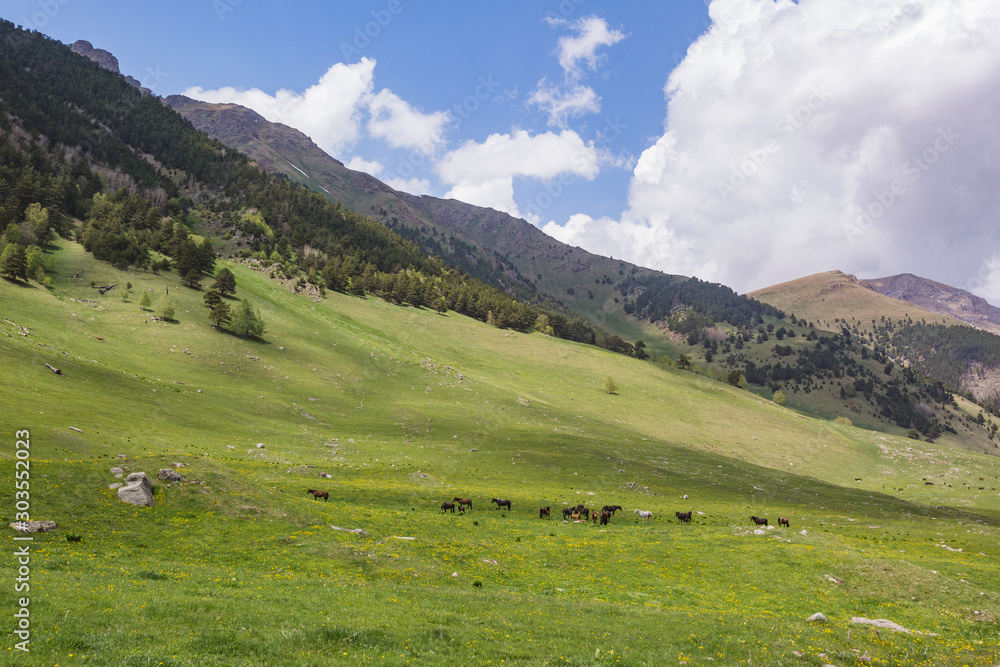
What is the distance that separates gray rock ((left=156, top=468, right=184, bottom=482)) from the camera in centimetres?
2861

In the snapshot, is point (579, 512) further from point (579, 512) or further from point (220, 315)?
point (220, 315)

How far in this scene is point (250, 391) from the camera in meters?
70.1

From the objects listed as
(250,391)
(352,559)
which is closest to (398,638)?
(352,559)

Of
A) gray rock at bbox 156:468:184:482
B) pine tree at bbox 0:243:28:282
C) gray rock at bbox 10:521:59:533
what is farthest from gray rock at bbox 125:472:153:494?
pine tree at bbox 0:243:28:282

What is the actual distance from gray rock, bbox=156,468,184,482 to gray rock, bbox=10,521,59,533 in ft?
22.9

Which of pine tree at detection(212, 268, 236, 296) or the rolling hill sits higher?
pine tree at detection(212, 268, 236, 296)

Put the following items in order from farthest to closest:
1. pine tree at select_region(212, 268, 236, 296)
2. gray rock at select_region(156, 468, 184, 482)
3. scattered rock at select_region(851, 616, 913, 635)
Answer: pine tree at select_region(212, 268, 236, 296)
gray rock at select_region(156, 468, 184, 482)
scattered rock at select_region(851, 616, 913, 635)

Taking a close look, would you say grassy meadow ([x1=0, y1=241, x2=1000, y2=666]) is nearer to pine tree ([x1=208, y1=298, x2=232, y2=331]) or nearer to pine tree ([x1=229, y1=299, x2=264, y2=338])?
pine tree ([x1=229, y1=299, x2=264, y2=338])

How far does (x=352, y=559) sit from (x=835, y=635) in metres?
22.7

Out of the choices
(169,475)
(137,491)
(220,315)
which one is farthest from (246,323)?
(137,491)

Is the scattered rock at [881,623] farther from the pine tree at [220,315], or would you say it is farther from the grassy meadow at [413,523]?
the pine tree at [220,315]

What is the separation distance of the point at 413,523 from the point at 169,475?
52.6 feet

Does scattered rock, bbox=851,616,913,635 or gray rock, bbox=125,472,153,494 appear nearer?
scattered rock, bbox=851,616,913,635

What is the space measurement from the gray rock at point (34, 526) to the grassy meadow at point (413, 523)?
453 mm
